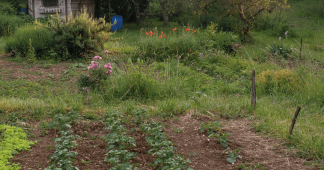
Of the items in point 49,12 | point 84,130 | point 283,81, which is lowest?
point 84,130

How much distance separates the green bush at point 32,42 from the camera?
8828 mm

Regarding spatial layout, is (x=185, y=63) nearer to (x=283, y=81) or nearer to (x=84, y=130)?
(x=283, y=81)

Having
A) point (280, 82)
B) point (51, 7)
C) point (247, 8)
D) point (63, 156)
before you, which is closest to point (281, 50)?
point (247, 8)

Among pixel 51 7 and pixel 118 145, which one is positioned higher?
pixel 51 7

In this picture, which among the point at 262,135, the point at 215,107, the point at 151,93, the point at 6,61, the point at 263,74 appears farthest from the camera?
the point at 6,61

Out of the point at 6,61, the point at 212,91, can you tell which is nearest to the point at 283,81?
the point at 212,91

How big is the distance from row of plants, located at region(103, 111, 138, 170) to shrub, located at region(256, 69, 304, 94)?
3.21 metres

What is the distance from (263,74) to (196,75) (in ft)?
5.12

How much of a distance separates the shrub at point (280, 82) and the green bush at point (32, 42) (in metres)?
5.94

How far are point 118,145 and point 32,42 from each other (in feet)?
20.4

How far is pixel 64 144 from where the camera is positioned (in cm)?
349

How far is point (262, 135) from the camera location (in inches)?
161

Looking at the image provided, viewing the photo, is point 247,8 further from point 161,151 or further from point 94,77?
point 161,151

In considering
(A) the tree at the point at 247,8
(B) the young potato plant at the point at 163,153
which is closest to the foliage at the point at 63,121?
(B) the young potato plant at the point at 163,153
